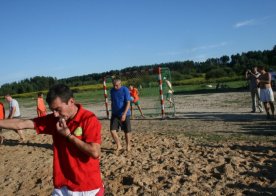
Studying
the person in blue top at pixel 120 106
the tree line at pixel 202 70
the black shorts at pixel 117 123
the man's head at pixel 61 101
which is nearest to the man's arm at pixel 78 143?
the man's head at pixel 61 101

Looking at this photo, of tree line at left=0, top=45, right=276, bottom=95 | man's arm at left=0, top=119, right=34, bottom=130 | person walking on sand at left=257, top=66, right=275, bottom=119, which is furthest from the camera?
tree line at left=0, top=45, right=276, bottom=95

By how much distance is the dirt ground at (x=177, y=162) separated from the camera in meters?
6.35

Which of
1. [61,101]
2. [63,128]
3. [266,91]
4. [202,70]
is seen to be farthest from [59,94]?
[202,70]

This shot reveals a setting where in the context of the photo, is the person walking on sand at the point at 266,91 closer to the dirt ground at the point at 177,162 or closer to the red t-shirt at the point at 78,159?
the dirt ground at the point at 177,162

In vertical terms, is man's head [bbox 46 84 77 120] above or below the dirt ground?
above

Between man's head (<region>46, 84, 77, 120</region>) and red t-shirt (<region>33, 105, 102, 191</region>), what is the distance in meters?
0.11

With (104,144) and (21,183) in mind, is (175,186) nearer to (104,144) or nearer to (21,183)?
(21,183)

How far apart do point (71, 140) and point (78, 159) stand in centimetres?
34

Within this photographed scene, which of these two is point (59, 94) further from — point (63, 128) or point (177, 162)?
point (177, 162)

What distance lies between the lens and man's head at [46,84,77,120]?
332 cm

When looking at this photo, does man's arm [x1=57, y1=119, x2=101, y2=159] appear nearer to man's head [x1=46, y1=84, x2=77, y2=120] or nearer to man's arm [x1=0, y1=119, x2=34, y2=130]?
man's head [x1=46, y1=84, x2=77, y2=120]

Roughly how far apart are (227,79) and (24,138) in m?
45.9

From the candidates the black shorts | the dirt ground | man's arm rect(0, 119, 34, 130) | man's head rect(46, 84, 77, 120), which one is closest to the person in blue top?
the black shorts

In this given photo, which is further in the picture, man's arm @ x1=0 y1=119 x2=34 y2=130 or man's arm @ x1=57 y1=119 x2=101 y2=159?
man's arm @ x1=0 y1=119 x2=34 y2=130
